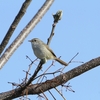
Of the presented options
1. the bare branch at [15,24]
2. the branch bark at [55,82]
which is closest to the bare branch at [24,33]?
the bare branch at [15,24]

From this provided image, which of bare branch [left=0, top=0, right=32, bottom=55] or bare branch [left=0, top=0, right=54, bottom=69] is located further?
bare branch [left=0, top=0, right=54, bottom=69]

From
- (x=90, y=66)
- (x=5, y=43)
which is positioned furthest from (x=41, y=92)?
(x=5, y=43)

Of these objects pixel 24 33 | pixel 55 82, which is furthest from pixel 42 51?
pixel 24 33

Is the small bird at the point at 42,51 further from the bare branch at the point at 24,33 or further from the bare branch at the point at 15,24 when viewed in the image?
the bare branch at the point at 15,24

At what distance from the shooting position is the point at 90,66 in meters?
2.53

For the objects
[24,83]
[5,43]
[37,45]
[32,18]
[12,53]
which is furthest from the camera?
[37,45]

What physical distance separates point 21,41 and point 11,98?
50cm

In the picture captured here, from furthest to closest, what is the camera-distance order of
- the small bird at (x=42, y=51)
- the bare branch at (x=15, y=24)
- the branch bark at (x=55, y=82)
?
the small bird at (x=42, y=51), the branch bark at (x=55, y=82), the bare branch at (x=15, y=24)

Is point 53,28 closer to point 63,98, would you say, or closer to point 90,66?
point 90,66

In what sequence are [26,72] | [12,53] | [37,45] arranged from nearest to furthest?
[12,53] → [26,72] → [37,45]

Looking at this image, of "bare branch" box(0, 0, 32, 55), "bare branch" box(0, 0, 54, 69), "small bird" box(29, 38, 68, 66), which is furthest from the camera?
"small bird" box(29, 38, 68, 66)

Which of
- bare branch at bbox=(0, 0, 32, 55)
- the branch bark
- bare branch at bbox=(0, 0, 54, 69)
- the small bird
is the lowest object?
the branch bark

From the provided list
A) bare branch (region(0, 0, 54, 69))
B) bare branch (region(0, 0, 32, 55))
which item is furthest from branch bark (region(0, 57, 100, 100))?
bare branch (region(0, 0, 32, 55))

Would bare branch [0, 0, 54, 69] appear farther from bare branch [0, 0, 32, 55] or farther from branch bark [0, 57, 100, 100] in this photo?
branch bark [0, 57, 100, 100]
